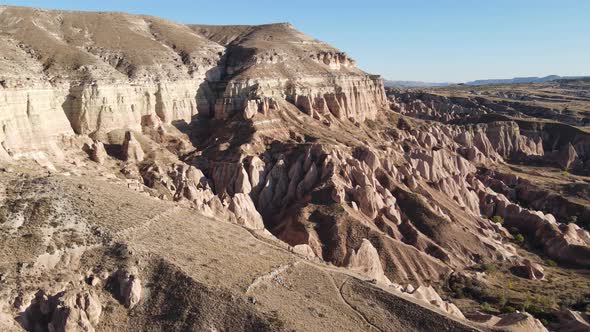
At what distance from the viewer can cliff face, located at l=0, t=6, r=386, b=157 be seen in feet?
198

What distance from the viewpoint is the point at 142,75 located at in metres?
78.1

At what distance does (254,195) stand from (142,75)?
97.9ft

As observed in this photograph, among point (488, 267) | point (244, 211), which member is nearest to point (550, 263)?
point (488, 267)

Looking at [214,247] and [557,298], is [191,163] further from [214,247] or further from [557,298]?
[557,298]

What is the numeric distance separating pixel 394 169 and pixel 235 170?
22.6 m

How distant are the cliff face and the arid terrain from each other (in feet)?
1.29

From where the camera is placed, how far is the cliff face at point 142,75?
198ft

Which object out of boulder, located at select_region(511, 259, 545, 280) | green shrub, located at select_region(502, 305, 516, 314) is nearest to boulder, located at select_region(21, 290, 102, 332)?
green shrub, located at select_region(502, 305, 516, 314)

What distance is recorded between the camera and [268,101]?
3265 inches

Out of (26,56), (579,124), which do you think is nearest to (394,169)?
(26,56)

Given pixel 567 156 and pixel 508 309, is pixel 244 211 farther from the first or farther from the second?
pixel 567 156

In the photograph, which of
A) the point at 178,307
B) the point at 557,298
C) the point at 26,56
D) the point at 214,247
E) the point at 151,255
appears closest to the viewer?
the point at 178,307

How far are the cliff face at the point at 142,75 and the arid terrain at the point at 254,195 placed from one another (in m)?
0.39

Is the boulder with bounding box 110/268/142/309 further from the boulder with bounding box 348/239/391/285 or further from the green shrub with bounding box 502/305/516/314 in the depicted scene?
the green shrub with bounding box 502/305/516/314
